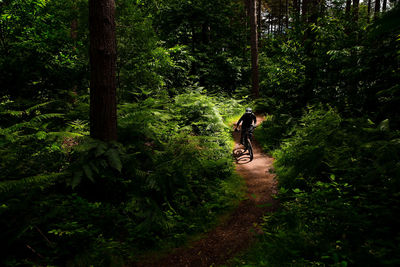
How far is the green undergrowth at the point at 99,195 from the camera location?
3.48m

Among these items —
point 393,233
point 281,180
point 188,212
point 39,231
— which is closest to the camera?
point 393,233

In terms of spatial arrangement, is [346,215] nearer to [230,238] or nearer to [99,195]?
[230,238]

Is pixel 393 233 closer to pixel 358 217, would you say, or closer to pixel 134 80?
pixel 358 217

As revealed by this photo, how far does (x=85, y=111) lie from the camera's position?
686 centimetres

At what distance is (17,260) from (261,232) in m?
4.11

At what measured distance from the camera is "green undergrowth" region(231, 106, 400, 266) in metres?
2.76

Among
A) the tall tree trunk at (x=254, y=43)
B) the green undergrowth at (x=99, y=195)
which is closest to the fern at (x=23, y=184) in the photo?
the green undergrowth at (x=99, y=195)

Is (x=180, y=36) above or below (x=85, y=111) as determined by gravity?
above

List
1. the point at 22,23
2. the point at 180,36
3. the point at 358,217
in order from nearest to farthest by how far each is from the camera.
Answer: the point at 358,217 → the point at 22,23 → the point at 180,36

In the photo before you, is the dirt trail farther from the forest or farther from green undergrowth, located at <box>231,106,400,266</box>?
green undergrowth, located at <box>231,106,400,266</box>

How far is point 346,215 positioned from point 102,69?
522 centimetres

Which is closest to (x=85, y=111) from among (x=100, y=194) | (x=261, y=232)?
(x=100, y=194)

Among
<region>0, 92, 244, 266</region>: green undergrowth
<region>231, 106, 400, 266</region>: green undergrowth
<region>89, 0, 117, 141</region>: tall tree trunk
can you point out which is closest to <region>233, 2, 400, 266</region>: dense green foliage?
<region>231, 106, 400, 266</region>: green undergrowth

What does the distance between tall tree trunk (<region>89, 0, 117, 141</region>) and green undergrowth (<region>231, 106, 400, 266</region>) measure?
3.79m
